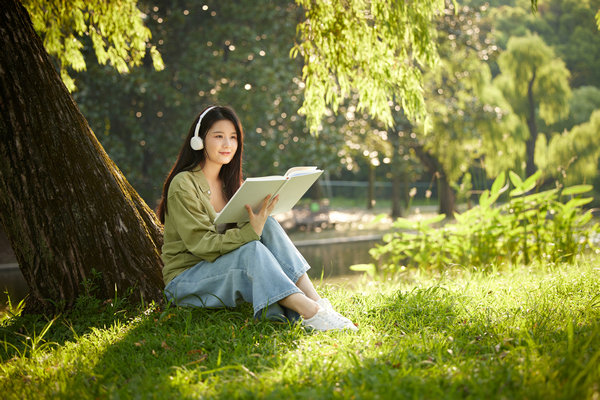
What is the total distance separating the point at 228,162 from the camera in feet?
11.4

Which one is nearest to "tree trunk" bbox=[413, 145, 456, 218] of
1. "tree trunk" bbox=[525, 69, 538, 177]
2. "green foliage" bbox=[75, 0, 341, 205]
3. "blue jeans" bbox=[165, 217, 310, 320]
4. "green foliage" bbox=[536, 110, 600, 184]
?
"green foliage" bbox=[536, 110, 600, 184]

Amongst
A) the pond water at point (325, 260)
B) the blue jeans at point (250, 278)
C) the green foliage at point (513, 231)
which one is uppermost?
the blue jeans at point (250, 278)

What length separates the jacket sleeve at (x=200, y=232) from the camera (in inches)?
115

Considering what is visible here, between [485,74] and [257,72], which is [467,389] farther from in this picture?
[485,74]

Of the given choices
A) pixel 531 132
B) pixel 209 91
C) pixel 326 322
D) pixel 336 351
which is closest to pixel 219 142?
pixel 326 322

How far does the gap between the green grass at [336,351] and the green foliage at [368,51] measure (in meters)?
1.97

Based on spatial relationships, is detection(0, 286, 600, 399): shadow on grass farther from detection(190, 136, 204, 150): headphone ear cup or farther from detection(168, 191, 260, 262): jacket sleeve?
Answer: detection(190, 136, 204, 150): headphone ear cup

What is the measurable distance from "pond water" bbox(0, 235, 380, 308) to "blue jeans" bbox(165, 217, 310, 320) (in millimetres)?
2263

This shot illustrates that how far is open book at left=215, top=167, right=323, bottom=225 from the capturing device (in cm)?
277

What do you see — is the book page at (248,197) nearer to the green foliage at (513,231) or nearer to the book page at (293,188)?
the book page at (293,188)

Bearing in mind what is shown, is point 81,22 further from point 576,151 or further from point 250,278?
point 576,151

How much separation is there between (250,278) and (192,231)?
0.43 m

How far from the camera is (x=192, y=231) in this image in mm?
2982

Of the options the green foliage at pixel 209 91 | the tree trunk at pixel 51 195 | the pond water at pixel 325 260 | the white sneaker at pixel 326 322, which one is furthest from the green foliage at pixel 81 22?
the green foliage at pixel 209 91
